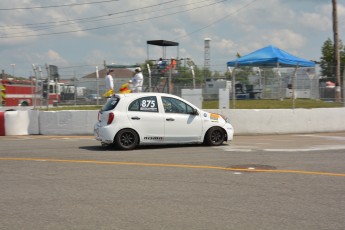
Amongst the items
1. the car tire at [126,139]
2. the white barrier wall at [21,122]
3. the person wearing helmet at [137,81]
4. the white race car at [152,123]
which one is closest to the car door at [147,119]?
the white race car at [152,123]

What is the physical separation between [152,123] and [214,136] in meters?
1.89

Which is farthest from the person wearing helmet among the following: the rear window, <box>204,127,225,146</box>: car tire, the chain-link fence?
<box>204,127,225,146</box>: car tire

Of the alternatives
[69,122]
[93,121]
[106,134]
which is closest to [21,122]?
[69,122]

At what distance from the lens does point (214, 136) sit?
12977mm

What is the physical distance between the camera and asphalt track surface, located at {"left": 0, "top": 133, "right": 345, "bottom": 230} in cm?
561

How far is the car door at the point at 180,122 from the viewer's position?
12.4 meters

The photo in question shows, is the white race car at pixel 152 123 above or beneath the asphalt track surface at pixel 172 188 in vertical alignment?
above

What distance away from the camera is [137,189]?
7316 millimetres

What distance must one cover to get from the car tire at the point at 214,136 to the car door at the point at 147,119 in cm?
135

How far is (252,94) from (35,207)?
1519cm

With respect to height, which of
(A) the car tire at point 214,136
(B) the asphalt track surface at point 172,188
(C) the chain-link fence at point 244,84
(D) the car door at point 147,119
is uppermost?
(C) the chain-link fence at point 244,84

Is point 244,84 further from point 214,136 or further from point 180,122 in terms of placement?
point 180,122

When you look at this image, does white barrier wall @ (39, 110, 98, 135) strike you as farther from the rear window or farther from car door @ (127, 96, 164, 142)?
car door @ (127, 96, 164, 142)

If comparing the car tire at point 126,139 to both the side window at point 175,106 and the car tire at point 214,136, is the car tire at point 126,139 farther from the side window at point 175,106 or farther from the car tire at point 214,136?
the car tire at point 214,136
